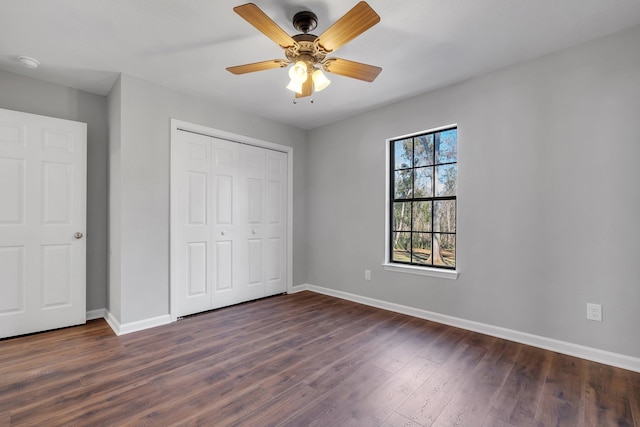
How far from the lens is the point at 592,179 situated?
2334 mm

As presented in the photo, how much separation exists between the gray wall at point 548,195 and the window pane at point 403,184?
51 cm

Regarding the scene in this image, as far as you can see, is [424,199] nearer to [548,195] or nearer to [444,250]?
[444,250]

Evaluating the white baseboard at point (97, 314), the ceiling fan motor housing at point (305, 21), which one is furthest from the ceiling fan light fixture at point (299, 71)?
the white baseboard at point (97, 314)

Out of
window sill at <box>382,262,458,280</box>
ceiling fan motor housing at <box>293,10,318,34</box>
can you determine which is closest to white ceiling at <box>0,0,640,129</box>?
ceiling fan motor housing at <box>293,10,318,34</box>

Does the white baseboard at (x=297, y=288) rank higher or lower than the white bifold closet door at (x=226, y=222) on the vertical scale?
lower

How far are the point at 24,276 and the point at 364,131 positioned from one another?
12.9 feet

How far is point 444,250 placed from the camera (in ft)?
10.6

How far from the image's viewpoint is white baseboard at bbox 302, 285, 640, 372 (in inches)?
86.8

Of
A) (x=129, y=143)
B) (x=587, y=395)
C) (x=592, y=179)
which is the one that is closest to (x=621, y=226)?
(x=592, y=179)

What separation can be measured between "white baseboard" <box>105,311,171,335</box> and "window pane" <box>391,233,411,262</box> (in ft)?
8.78

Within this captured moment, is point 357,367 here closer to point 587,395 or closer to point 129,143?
point 587,395

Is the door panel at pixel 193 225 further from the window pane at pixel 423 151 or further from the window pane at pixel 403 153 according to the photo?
the window pane at pixel 423 151

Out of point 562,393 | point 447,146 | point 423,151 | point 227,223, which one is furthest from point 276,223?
point 562,393

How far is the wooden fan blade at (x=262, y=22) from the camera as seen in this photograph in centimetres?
158
